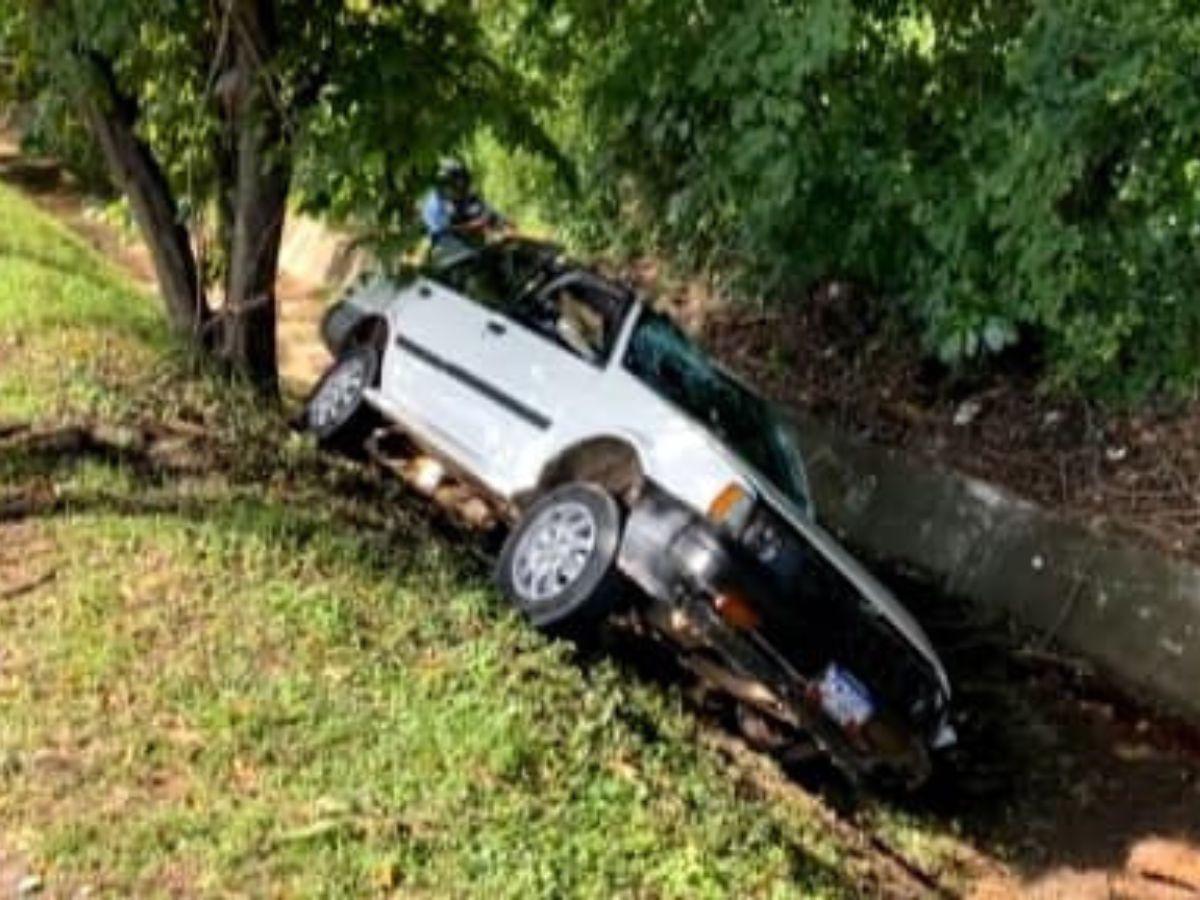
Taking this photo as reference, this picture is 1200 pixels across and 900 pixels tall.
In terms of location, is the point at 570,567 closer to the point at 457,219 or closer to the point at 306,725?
the point at 306,725

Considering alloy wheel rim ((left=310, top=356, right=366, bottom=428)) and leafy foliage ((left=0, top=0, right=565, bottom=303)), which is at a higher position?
leafy foliage ((left=0, top=0, right=565, bottom=303))

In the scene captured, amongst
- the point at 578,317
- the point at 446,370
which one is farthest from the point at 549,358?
the point at 446,370

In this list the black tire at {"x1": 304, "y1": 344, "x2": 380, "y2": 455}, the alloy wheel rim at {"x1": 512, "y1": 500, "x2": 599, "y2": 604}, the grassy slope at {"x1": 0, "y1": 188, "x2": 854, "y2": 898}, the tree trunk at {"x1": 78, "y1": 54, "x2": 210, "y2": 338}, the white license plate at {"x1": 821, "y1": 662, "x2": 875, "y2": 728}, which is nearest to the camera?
the grassy slope at {"x1": 0, "y1": 188, "x2": 854, "y2": 898}

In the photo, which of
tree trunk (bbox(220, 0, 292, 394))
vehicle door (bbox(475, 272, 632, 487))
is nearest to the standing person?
vehicle door (bbox(475, 272, 632, 487))

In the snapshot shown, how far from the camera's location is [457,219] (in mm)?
10102

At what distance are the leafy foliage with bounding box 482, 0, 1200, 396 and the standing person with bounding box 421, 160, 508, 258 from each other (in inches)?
38.3

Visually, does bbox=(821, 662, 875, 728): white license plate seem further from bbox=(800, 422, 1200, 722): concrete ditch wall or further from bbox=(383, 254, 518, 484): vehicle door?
bbox=(800, 422, 1200, 722): concrete ditch wall

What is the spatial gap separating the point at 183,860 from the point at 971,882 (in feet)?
12.4

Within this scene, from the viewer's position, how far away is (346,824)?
15.9ft

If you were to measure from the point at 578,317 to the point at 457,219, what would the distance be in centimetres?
166

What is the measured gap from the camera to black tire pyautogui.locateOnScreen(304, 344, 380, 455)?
9500 millimetres

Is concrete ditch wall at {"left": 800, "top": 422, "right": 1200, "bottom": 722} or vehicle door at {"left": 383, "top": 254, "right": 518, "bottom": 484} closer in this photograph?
vehicle door at {"left": 383, "top": 254, "right": 518, "bottom": 484}

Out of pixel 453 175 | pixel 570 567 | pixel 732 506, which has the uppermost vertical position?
pixel 453 175

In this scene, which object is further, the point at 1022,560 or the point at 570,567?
the point at 1022,560
